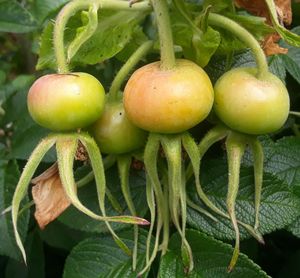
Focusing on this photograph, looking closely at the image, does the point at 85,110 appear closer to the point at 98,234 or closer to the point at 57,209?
the point at 57,209

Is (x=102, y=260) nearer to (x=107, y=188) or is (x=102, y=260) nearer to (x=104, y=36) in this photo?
(x=107, y=188)

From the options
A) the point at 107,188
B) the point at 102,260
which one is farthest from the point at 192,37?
the point at 102,260

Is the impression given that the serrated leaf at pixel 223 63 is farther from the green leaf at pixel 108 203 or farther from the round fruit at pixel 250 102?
the green leaf at pixel 108 203

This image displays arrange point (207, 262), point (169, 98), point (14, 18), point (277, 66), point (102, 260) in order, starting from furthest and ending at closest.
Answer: point (14, 18)
point (277, 66)
point (102, 260)
point (207, 262)
point (169, 98)

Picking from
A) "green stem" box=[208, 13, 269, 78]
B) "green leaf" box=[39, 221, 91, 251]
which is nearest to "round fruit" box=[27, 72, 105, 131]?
"green stem" box=[208, 13, 269, 78]

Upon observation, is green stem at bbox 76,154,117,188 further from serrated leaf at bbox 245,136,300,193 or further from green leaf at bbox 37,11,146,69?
serrated leaf at bbox 245,136,300,193

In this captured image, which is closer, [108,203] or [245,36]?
[245,36]
